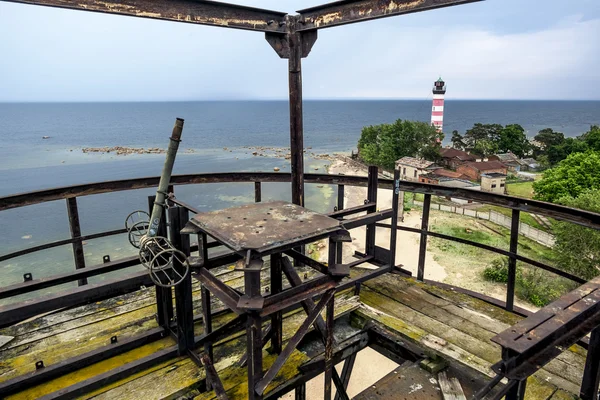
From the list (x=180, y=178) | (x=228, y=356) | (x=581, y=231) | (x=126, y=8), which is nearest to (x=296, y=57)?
(x=126, y=8)

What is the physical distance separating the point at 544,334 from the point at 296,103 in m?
3.90

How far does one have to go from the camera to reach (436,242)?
90.9ft

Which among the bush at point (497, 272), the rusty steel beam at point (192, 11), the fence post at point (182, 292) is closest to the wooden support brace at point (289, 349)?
the fence post at point (182, 292)

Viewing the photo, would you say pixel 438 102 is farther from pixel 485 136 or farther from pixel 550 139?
pixel 550 139

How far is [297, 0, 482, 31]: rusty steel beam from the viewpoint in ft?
11.9

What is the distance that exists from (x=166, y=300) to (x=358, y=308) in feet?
6.98

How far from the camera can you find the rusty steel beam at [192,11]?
346 cm

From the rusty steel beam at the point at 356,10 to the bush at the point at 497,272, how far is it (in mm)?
20398

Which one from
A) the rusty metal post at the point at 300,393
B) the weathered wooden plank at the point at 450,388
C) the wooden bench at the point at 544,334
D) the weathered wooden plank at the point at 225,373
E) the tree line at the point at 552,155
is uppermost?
the wooden bench at the point at 544,334

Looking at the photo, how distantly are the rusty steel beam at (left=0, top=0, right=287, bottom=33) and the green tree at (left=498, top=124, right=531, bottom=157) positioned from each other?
64.0 meters

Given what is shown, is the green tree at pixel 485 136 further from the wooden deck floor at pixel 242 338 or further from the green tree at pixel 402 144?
the wooden deck floor at pixel 242 338

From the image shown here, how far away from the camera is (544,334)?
5.16ft

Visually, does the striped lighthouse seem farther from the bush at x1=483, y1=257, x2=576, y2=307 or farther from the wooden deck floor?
the wooden deck floor

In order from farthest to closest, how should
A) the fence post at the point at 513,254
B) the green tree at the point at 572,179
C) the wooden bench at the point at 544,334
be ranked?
the green tree at the point at 572,179 → the fence post at the point at 513,254 → the wooden bench at the point at 544,334
